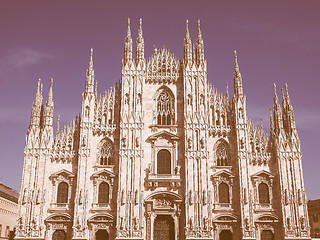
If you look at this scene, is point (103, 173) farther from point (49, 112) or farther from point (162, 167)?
point (49, 112)

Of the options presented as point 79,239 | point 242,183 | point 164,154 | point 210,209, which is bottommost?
point 79,239

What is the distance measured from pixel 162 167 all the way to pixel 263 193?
36.3ft

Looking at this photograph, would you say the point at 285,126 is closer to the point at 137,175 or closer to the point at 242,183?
the point at 242,183

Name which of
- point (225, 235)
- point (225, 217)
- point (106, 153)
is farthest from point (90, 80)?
point (225, 235)

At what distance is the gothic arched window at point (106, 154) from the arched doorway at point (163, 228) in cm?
795

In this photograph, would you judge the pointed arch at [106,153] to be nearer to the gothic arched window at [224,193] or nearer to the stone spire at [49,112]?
the stone spire at [49,112]

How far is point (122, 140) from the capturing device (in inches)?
1599

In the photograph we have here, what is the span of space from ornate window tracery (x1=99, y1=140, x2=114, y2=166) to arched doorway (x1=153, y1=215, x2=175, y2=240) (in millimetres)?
7893

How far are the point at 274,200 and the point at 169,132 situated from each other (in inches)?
520

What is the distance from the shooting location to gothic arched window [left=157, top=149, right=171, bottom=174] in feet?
134

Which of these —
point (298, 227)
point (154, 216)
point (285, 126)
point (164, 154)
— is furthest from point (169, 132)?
point (298, 227)

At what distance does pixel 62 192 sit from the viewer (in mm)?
39781

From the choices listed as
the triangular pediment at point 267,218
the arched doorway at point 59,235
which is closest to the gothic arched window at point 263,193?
the triangular pediment at point 267,218

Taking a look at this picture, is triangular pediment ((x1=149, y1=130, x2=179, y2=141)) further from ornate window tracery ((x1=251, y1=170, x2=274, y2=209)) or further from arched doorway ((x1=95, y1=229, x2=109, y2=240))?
arched doorway ((x1=95, y1=229, x2=109, y2=240))
